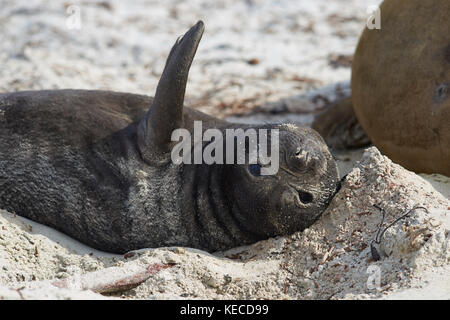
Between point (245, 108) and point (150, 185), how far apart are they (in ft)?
8.43

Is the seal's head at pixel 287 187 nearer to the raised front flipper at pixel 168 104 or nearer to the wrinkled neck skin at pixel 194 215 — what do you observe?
the wrinkled neck skin at pixel 194 215

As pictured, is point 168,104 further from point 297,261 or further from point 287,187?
point 297,261

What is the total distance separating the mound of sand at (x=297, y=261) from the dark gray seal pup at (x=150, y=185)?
85 millimetres

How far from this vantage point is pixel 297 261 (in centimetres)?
357

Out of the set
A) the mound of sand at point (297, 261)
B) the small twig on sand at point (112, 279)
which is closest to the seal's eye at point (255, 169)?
the mound of sand at point (297, 261)

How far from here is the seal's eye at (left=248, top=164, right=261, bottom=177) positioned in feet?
11.9

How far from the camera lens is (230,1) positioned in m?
8.31

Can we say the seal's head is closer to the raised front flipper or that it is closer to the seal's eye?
the seal's eye

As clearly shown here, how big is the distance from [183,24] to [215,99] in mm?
1698

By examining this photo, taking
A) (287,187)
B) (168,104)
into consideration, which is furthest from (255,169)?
(168,104)

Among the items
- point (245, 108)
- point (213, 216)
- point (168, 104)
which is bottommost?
point (213, 216)

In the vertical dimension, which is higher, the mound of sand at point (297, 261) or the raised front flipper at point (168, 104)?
the raised front flipper at point (168, 104)

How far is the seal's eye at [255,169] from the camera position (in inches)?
142
